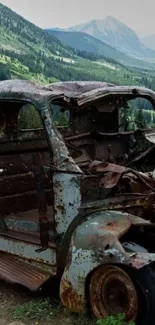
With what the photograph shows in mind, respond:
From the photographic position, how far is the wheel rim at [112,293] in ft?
14.0

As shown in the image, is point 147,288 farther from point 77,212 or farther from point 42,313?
point 42,313

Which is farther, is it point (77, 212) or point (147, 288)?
point (77, 212)

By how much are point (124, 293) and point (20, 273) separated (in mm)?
1559

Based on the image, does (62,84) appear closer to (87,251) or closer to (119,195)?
(119,195)

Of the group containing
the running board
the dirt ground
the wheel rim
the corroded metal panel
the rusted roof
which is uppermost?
the rusted roof

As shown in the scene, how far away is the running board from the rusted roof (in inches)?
71.5

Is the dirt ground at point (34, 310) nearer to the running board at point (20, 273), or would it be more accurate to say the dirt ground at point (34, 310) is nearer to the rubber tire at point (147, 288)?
the running board at point (20, 273)

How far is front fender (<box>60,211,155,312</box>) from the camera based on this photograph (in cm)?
436

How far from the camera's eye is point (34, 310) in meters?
5.02

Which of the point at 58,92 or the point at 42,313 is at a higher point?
the point at 58,92

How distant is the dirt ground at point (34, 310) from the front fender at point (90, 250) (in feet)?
0.47

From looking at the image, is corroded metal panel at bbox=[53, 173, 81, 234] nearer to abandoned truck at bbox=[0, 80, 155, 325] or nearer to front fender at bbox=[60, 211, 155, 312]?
abandoned truck at bbox=[0, 80, 155, 325]

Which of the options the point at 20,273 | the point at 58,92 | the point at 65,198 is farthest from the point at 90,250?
the point at 58,92

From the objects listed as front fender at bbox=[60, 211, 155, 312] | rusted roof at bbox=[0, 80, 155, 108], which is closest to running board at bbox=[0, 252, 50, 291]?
front fender at bbox=[60, 211, 155, 312]
